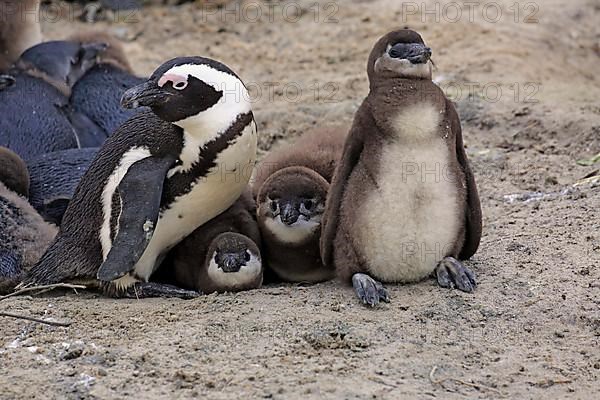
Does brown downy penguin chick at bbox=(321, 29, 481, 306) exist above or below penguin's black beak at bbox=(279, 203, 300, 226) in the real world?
above

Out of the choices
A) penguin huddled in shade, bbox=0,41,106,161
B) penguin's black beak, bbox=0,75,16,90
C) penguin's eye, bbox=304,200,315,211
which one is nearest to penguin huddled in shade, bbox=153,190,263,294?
penguin's eye, bbox=304,200,315,211

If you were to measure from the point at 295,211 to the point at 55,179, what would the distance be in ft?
5.18

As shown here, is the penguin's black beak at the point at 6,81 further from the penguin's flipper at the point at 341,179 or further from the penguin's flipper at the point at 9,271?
the penguin's flipper at the point at 341,179

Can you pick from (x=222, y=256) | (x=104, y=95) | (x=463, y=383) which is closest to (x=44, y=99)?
(x=104, y=95)

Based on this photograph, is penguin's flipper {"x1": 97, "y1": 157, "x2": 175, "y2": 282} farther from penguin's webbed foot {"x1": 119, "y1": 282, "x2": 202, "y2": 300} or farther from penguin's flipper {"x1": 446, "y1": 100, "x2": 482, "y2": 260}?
penguin's flipper {"x1": 446, "y1": 100, "x2": 482, "y2": 260}

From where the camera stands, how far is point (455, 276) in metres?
4.19

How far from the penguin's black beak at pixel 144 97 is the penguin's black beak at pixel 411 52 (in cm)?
89

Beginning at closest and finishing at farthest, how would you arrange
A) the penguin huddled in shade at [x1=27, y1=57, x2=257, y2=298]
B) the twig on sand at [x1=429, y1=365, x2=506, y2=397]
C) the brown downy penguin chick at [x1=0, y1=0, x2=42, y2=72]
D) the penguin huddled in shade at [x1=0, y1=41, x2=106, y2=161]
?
the twig on sand at [x1=429, y1=365, x2=506, y2=397] < the penguin huddled in shade at [x1=27, y1=57, x2=257, y2=298] < the penguin huddled in shade at [x1=0, y1=41, x2=106, y2=161] < the brown downy penguin chick at [x1=0, y1=0, x2=42, y2=72]

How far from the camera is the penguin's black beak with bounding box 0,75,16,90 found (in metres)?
6.43

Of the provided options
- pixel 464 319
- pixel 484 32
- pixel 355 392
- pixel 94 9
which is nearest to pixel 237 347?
pixel 355 392

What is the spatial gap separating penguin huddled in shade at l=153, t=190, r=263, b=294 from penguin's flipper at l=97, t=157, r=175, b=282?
0.38 meters

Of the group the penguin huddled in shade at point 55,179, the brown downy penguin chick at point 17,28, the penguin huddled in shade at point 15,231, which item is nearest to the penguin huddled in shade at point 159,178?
the penguin huddled in shade at point 15,231

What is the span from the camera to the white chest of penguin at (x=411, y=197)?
4070 mm

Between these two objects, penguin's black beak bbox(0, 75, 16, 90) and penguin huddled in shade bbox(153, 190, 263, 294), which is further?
penguin's black beak bbox(0, 75, 16, 90)
